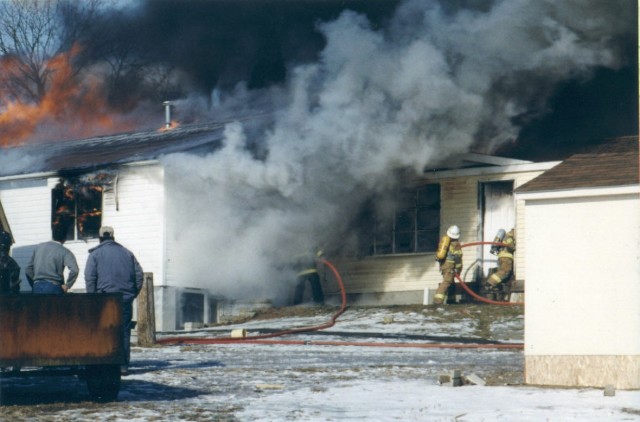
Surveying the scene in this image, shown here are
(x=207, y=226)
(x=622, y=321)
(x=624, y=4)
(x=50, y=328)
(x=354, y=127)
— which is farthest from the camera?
(x=207, y=226)

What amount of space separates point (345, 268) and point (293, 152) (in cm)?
347

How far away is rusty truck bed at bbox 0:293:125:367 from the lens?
11.5 m

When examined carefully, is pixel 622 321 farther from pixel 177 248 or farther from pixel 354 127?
pixel 177 248

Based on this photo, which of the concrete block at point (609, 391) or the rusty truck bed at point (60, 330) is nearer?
the rusty truck bed at point (60, 330)

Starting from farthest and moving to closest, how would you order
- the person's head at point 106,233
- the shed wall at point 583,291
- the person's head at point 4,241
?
the person's head at point 4,241 < the person's head at point 106,233 < the shed wall at point 583,291

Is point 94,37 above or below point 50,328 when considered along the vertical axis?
above

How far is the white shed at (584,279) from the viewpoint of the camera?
1329 centimetres

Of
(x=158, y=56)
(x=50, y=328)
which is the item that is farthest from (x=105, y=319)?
(x=158, y=56)

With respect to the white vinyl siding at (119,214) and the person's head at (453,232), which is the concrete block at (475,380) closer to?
the person's head at (453,232)

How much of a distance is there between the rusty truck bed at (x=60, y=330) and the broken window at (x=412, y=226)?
49.0 ft

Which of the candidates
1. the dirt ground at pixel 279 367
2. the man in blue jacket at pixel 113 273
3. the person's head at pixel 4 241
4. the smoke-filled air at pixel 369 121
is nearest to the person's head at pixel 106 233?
the man in blue jacket at pixel 113 273

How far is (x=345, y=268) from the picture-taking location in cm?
2708

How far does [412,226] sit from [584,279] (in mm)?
12922

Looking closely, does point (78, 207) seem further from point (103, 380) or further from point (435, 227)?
point (103, 380)
